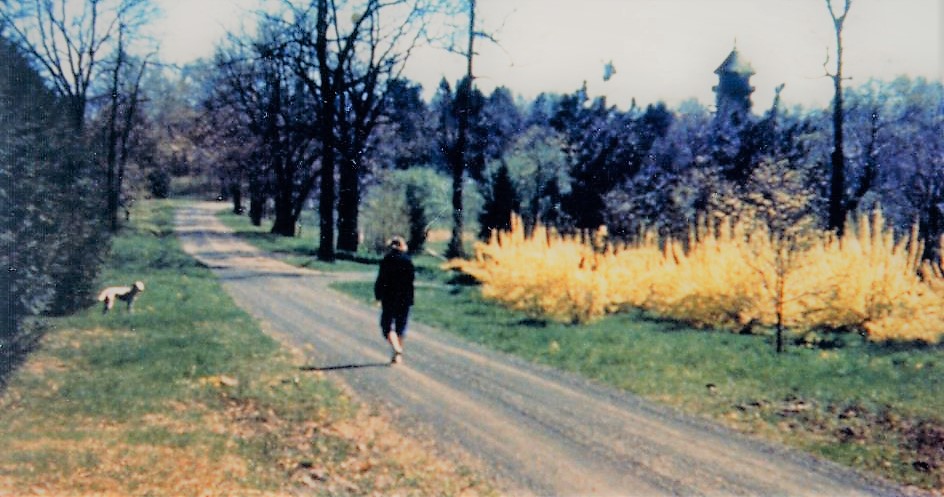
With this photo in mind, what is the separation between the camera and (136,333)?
12.7m

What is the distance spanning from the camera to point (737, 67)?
33594 millimetres

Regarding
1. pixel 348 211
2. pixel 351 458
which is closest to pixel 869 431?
pixel 351 458

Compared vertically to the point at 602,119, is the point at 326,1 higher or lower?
higher

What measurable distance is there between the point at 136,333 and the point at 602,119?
86.7ft

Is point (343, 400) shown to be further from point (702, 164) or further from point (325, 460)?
point (702, 164)

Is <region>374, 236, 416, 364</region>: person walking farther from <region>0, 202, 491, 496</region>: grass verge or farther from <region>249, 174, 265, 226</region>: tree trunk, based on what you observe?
<region>249, 174, 265, 226</region>: tree trunk

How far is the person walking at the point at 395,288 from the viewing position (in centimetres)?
1141

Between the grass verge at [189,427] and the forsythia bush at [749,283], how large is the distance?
7714 mm

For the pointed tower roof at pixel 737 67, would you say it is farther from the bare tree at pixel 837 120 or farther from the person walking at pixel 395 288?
the person walking at pixel 395 288

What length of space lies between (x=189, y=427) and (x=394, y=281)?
4569 mm

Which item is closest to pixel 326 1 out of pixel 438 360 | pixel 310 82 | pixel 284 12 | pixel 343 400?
pixel 284 12

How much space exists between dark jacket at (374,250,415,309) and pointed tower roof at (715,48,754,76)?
2690cm

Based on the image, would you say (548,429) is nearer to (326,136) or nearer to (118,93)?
(326,136)

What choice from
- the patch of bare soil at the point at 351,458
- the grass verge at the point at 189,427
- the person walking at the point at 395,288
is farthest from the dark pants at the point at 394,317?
the patch of bare soil at the point at 351,458
